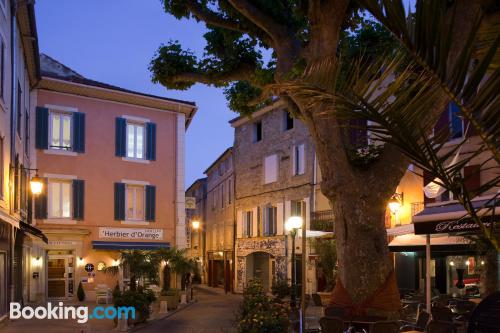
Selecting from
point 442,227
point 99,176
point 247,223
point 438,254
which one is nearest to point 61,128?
point 99,176

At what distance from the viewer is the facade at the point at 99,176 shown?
2552 centimetres

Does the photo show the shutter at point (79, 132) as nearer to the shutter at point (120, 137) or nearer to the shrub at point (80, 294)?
the shutter at point (120, 137)

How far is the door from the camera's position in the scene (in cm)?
2527

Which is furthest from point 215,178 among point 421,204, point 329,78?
point 329,78

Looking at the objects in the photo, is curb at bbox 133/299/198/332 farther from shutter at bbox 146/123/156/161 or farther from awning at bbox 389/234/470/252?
awning at bbox 389/234/470/252

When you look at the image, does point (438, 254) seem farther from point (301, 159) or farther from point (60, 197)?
point (60, 197)

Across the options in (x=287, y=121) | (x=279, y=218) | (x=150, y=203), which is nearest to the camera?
(x=150, y=203)

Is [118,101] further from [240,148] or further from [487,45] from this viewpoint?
[487,45]

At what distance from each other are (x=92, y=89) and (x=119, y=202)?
5129 mm

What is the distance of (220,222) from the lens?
43250 mm

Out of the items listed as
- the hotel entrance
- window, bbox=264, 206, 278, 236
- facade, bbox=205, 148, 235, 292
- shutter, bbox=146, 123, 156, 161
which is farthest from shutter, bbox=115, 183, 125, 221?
facade, bbox=205, 148, 235, 292

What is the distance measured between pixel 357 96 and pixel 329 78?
36 cm

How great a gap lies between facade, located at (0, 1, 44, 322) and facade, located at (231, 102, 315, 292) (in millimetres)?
12516

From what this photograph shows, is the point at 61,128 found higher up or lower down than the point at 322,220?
higher up
